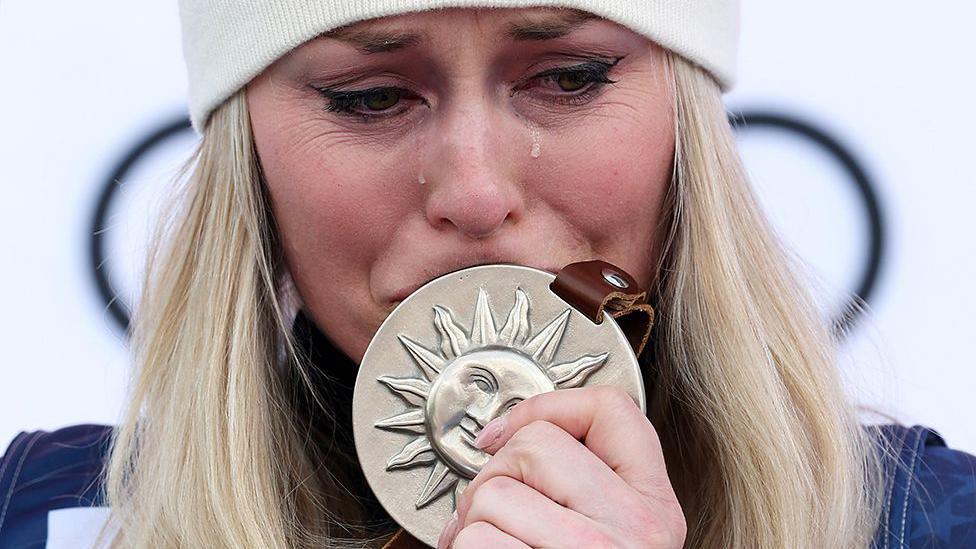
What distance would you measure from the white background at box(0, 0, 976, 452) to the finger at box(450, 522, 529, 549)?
1.09m

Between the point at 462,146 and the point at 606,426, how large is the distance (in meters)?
0.35

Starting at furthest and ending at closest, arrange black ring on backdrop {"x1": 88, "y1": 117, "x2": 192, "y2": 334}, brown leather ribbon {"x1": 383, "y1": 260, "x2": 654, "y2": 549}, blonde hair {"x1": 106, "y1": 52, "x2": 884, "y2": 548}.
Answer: black ring on backdrop {"x1": 88, "y1": 117, "x2": 192, "y2": 334}, blonde hair {"x1": 106, "y1": 52, "x2": 884, "y2": 548}, brown leather ribbon {"x1": 383, "y1": 260, "x2": 654, "y2": 549}

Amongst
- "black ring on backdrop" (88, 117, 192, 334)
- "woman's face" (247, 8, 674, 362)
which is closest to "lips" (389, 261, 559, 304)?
"woman's face" (247, 8, 674, 362)

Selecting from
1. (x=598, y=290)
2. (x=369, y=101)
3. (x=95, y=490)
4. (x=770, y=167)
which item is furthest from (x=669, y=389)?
(x=95, y=490)

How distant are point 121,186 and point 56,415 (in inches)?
18.2

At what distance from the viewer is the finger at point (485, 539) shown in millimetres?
1058

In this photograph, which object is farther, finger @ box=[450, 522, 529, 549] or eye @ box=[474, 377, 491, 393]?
eye @ box=[474, 377, 491, 393]

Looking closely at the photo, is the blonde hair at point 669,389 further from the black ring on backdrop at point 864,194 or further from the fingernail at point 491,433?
the black ring on backdrop at point 864,194

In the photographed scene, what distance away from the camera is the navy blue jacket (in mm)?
1562

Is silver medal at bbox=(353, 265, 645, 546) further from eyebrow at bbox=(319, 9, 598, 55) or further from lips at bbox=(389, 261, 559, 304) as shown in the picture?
eyebrow at bbox=(319, 9, 598, 55)

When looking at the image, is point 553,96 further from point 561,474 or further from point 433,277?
point 561,474

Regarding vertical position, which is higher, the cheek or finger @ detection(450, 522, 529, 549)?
the cheek

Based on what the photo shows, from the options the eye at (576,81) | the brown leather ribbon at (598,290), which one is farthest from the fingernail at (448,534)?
the eye at (576,81)

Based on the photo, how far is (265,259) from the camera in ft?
5.17
